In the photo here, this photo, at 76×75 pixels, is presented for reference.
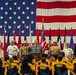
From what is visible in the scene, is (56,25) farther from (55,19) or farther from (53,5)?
(53,5)

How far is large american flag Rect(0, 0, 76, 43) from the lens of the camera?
23.5 metres

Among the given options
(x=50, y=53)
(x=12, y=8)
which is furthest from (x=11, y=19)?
(x=50, y=53)

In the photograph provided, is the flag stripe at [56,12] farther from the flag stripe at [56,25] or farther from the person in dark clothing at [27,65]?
the person in dark clothing at [27,65]

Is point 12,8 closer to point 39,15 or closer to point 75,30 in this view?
point 39,15

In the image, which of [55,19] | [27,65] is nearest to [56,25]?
[55,19]

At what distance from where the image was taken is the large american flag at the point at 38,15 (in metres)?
23.5

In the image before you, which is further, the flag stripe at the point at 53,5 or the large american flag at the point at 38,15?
the flag stripe at the point at 53,5

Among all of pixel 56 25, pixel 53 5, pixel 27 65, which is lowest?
pixel 27 65

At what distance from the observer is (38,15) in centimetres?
2378

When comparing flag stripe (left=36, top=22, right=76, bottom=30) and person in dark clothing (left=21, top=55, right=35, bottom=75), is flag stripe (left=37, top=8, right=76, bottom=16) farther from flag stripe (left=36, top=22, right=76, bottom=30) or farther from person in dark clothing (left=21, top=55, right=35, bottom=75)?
person in dark clothing (left=21, top=55, right=35, bottom=75)

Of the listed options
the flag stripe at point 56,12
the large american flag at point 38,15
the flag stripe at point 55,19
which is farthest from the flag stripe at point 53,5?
the flag stripe at point 55,19

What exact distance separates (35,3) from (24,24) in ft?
4.22

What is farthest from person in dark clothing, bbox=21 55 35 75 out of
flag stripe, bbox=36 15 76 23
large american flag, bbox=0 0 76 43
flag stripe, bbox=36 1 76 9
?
flag stripe, bbox=36 1 76 9

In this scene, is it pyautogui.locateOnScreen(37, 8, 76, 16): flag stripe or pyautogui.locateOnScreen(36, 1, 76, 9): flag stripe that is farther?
pyautogui.locateOnScreen(36, 1, 76, 9): flag stripe
